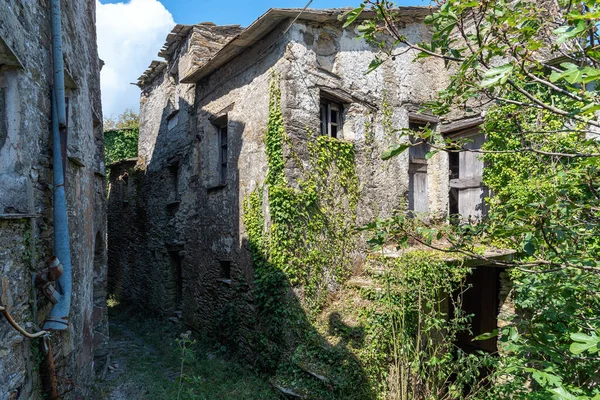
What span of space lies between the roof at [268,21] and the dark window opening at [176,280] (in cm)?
476

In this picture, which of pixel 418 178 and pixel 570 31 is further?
pixel 418 178

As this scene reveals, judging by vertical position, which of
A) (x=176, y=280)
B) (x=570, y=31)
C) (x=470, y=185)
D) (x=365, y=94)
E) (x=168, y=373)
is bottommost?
(x=168, y=373)

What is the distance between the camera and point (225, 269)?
771cm

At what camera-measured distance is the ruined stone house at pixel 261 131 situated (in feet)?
21.4

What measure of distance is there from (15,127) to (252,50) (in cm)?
497

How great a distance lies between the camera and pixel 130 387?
6016mm

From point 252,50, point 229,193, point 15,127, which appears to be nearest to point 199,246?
point 229,193

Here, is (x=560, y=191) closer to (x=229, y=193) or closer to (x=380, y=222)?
(x=380, y=222)

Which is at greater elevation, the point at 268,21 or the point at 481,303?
the point at 268,21

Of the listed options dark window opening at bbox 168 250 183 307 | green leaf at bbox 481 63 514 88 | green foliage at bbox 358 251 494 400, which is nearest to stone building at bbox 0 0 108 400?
green leaf at bbox 481 63 514 88

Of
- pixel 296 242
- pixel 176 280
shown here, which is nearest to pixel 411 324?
pixel 296 242

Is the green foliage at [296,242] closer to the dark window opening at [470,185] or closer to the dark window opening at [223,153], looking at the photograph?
the dark window opening at [223,153]

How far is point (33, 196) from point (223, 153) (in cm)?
528

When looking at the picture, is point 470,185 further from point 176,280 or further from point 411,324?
point 176,280
